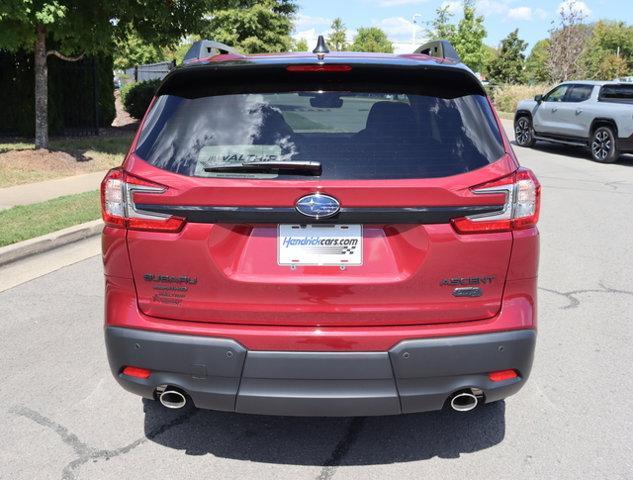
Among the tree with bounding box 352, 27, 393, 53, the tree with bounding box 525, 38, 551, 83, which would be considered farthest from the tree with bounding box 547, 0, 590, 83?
the tree with bounding box 352, 27, 393, 53

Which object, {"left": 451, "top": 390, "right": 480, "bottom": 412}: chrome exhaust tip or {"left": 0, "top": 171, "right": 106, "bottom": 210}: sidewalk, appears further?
{"left": 0, "top": 171, "right": 106, "bottom": 210}: sidewalk

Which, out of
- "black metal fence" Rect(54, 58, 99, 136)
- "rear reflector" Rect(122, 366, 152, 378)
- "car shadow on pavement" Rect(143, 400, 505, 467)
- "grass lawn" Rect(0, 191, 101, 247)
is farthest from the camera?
"black metal fence" Rect(54, 58, 99, 136)

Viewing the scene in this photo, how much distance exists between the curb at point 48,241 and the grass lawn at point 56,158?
3736 millimetres

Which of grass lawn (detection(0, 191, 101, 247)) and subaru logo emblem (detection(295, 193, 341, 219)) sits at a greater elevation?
subaru logo emblem (detection(295, 193, 341, 219))

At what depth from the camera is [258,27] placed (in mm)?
42625

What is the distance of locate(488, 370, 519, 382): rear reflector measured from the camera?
2.92 meters

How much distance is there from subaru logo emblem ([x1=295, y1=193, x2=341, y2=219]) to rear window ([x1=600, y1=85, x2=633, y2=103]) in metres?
15.6

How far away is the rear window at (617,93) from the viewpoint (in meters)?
16.2

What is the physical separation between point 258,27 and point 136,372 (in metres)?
42.3

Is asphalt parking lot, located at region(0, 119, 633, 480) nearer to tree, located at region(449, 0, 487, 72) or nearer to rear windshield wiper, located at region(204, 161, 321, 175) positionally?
rear windshield wiper, located at region(204, 161, 321, 175)

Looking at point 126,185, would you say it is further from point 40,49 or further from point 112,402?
point 40,49

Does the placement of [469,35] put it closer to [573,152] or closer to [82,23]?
[573,152]

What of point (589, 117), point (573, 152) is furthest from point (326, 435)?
point (573, 152)

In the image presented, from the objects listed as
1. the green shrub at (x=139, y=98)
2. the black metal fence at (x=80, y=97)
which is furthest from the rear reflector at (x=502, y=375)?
the green shrub at (x=139, y=98)
